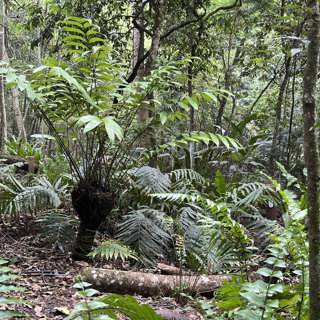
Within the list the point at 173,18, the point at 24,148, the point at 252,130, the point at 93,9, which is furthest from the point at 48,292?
the point at 252,130

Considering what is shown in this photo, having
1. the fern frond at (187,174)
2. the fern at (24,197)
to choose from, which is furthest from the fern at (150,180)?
the fern at (24,197)

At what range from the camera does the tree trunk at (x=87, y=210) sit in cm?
403

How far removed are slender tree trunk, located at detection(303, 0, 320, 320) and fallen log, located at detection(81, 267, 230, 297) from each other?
1.68m

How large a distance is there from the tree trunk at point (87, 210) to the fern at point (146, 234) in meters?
0.53

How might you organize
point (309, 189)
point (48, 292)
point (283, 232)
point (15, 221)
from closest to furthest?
point (309, 189)
point (283, 232)
point (48, 292)
point (15, 221)

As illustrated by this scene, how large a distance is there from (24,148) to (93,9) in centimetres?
249

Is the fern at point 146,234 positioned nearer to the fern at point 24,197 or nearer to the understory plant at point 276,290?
the fern at point 24,197

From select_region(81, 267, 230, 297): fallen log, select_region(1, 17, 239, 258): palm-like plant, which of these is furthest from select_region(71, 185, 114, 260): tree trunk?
select_region(81, 267, 230, 297): fallen log

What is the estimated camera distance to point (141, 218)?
15.7ft

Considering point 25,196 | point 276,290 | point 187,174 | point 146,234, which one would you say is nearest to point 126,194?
point 146,234

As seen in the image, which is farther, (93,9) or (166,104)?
(93,9)

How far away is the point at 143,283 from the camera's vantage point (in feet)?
12.4

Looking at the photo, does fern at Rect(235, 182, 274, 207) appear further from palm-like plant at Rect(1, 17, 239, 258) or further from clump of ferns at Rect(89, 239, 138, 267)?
clump of ferns at Rect(89, 239, 138, 267)

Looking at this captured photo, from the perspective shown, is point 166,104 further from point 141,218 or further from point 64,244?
point 64,244
